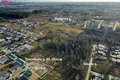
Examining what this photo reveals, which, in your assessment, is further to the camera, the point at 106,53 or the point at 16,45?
the point at 16,45

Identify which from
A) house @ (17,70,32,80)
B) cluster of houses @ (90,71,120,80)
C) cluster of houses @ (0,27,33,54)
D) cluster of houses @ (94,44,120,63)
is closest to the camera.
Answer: cluster of houses @ (90,71,120,80)

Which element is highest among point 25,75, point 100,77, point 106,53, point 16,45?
point 106,53

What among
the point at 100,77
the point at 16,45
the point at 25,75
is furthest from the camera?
the point at 16,45

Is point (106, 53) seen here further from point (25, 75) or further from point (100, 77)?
point (25, 75)

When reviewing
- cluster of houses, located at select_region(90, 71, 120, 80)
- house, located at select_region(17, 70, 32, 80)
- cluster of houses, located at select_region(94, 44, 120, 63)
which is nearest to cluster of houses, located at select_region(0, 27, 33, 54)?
house, located at select_region(17, 70, 32, 80)

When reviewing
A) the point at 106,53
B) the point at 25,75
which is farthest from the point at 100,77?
the point at 25,75

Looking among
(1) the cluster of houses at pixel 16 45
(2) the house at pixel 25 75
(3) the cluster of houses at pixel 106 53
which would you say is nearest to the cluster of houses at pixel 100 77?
(3) the cluster of houses at pixel 106 53

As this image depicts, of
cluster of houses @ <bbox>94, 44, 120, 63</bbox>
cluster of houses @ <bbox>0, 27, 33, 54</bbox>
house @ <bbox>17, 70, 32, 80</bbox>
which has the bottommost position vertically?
house @ <bbox>17, 70, 32, 80</bbox>

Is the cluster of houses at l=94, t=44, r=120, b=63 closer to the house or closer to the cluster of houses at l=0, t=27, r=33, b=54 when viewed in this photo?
the house

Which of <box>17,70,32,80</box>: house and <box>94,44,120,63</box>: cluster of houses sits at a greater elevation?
<box>94,44,120,63</box>: cluster of houses

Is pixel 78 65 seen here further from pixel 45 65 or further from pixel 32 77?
pixel 32 77

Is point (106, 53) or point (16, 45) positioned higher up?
point (106, 53)

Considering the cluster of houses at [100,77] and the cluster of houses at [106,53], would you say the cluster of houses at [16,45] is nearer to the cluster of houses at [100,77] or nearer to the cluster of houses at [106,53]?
the cluster of houses at [106,53]
